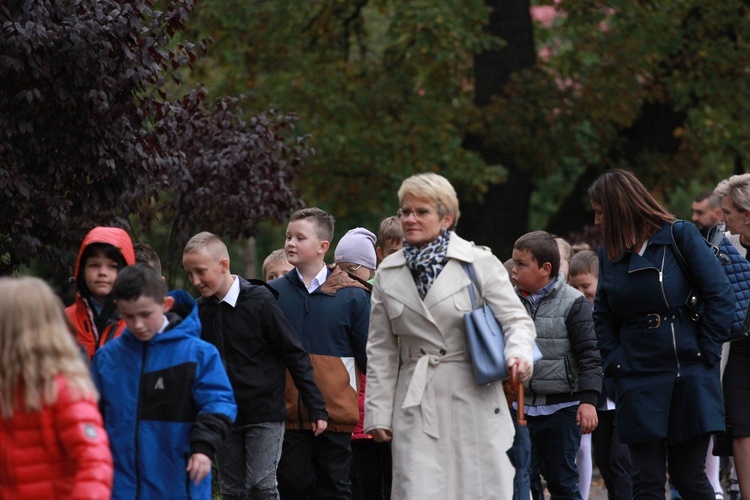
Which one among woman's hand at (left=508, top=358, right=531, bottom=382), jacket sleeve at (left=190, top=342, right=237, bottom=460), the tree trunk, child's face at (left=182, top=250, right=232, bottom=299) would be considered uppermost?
the tree trunk

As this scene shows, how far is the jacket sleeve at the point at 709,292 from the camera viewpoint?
6645mm

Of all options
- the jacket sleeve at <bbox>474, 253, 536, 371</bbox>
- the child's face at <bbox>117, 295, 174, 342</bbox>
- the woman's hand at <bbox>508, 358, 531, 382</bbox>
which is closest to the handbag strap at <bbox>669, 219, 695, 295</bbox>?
the jacket sleeve at <bbox>474, 253, 536, 371</bbox>

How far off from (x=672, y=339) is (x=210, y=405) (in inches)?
107

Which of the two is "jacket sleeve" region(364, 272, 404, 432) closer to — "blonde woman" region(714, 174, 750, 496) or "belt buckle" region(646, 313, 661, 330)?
"belt buckle" region(646, 313, 661, 330)

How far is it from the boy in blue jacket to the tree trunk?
1247 cm

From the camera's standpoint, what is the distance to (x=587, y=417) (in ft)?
23.7

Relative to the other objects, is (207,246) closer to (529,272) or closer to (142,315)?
(142,315)

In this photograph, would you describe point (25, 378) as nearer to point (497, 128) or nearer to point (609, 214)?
point (609, 214)

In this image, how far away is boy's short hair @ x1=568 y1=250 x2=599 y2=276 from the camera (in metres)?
9.22

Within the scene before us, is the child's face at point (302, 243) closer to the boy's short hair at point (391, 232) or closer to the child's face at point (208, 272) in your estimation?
the child's face at point (208, 272)

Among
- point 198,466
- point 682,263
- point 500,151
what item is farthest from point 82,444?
point 500,151

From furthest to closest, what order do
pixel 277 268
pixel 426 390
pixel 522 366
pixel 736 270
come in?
pixel 277 268, pixel 736 270, pixel 426 390, pixel 522 366

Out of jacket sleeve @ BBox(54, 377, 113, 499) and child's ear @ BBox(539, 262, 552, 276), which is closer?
jacket sleeve @ BBox(54, 377, 113, 499)

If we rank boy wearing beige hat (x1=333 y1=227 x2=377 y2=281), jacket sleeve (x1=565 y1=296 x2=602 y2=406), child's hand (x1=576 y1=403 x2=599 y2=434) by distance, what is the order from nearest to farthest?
child's hand (x1=576 y1=403 x2=599 y2=434) → jacket sleeve (x1=565 y1=296 x2=602 y2=406) → boy wearing beige hat (x1=333 y1=227 x2=377 y2=281)
